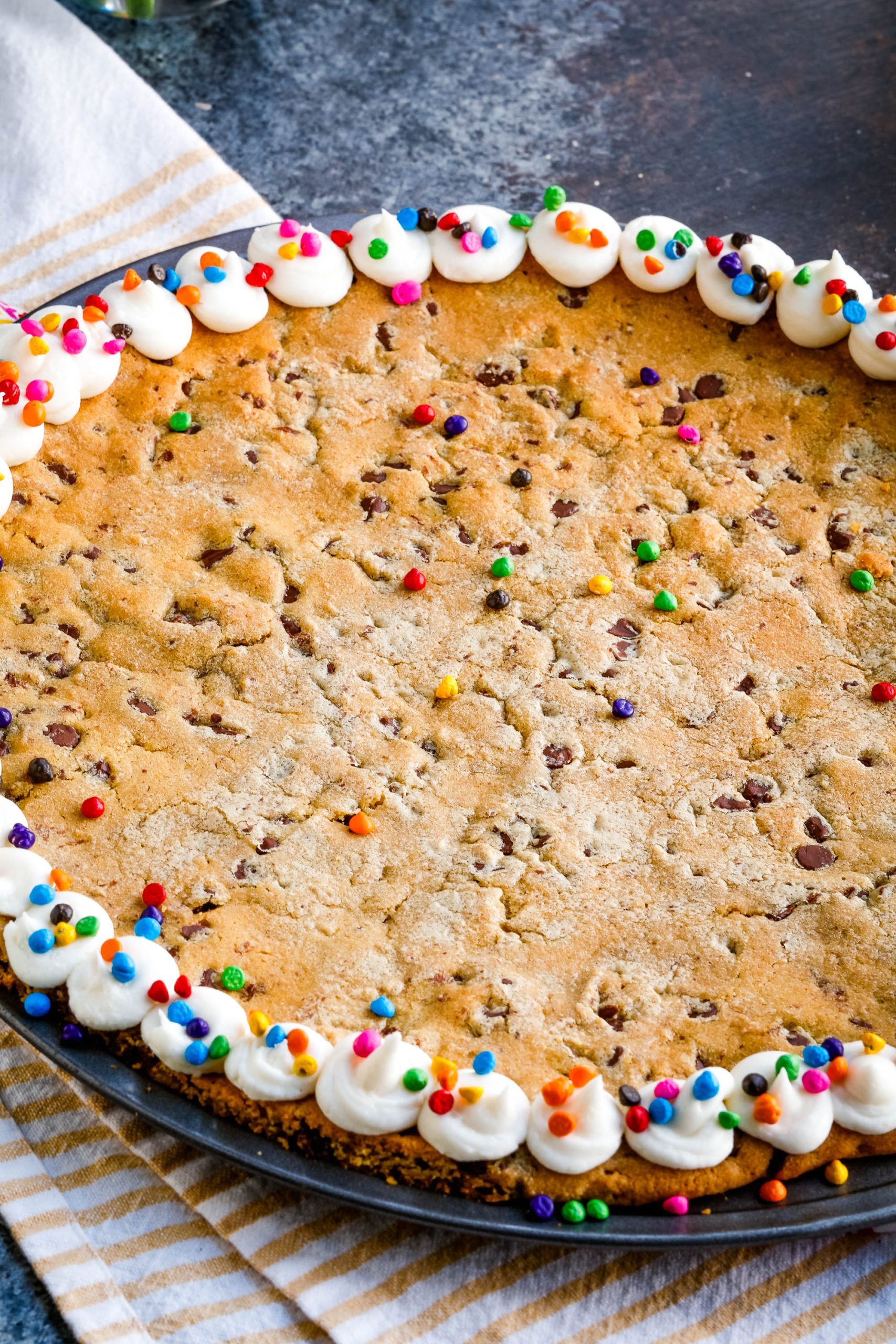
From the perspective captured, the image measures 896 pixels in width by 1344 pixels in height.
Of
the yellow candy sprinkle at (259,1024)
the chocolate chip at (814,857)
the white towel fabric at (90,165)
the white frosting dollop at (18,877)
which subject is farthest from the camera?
the white towel fabric at (90,165)

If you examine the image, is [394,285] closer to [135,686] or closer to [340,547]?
[340,547]

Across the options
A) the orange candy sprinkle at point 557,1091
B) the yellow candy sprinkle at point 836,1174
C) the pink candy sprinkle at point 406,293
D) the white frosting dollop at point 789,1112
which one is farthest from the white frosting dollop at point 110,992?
the pink candy sprinkle at point 406,293

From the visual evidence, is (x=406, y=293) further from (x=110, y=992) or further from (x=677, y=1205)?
(x=677, y=1205)

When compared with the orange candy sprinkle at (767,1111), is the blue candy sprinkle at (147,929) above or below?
above

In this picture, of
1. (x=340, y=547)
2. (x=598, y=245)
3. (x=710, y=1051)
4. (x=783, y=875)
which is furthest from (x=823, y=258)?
(x=710, y=1051)

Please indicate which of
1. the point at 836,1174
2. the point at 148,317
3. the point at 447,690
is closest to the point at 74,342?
the point at 148,317

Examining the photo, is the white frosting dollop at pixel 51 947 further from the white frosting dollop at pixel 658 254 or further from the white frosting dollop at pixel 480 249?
the white frosting dollop at pixel 658 254
